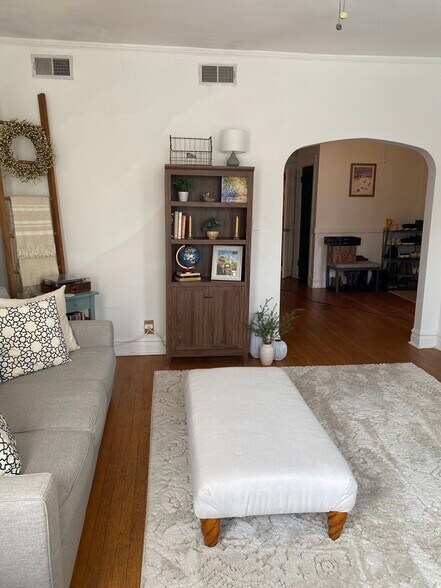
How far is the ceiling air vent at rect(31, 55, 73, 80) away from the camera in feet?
12.7

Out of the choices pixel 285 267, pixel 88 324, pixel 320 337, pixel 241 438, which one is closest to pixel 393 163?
pixel 285 267

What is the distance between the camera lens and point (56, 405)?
7.48 ft

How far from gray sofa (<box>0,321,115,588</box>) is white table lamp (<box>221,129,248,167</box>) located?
1.87m

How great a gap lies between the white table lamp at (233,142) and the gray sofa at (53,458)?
187cm

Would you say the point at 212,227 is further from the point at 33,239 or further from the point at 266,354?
the point at 33,239

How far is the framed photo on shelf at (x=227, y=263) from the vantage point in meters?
4.19

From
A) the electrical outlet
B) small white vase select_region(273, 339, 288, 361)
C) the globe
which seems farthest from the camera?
the electrical outlet

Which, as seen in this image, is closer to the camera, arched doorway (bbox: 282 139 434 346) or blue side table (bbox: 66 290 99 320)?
blue side table (bbox: 66 290 99 320)

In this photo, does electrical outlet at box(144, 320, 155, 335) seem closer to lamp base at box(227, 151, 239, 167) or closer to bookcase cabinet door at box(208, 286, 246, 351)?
bookcase cabinet door at box(208, 286, 246, 351)

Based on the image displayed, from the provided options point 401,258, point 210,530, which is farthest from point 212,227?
point 401,258

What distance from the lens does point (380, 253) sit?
8086 millimetres

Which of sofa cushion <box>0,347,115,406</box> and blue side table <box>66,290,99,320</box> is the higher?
blue side table <box>66,290,99,320</box>

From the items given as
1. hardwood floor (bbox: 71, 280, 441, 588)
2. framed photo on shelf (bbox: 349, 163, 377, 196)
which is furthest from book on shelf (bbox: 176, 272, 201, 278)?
framed photo on shelf (bbox: 349, 163, 377, 196)

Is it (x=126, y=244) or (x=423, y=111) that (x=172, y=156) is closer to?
(x=126, y=244)
